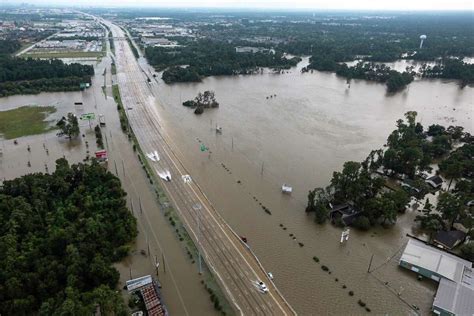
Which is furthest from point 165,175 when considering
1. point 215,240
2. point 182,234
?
point 215,240

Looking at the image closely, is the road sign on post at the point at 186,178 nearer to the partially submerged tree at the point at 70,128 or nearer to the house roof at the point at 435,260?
the partially submerged tree at the point at 70,128

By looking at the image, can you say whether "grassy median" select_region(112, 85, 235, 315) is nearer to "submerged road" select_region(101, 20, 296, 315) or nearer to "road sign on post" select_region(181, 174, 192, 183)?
"submerged road" select_region(101, 20, 296, 315)

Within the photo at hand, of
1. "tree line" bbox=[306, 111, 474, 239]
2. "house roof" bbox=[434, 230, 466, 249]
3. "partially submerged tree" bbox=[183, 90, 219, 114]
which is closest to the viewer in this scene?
"house roof" bbox=[434, 230, 466, 249]

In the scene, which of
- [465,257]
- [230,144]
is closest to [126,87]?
[230,144]

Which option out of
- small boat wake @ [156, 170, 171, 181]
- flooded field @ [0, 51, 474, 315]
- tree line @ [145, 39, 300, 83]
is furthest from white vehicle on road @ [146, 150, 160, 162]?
tree line @ [145, 39, 300, 83]

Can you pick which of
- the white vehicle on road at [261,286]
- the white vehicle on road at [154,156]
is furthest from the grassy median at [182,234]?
the white vehicle on road at [261,286]

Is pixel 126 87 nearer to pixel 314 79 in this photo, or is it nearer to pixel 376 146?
pixel 314 79

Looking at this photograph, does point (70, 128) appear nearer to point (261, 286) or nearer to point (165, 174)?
point (165, 174)
